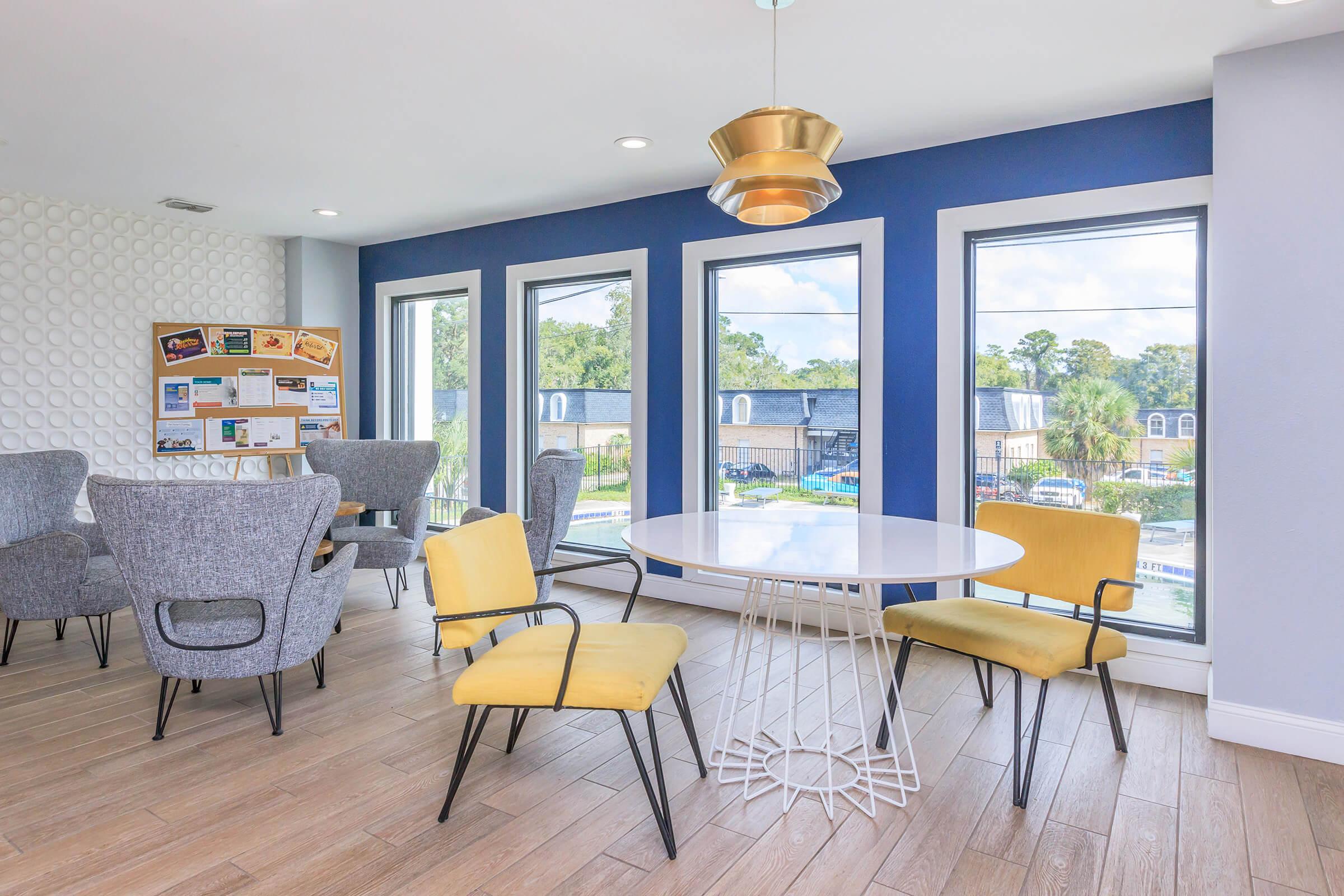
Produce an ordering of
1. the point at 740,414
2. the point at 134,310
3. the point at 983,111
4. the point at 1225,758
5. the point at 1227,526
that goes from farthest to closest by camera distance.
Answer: the point at 134,310
the point at 740,414
the point at 983,111
the point at 1227,526
the point at 1225,758

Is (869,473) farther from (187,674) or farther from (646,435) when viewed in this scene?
(187,674)

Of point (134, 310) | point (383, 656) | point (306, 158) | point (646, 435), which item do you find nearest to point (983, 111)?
point (646, 435)

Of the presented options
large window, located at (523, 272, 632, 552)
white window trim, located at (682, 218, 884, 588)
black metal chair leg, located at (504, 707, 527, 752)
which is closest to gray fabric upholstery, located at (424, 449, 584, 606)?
white window trim, located at (682, 218, 884, 588)

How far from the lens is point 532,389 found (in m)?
5.48

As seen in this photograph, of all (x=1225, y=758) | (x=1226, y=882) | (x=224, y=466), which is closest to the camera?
(x=1226, y=882)

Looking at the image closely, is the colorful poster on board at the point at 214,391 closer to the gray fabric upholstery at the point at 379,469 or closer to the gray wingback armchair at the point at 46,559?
the gray fabric upholstery at the point at 379,469

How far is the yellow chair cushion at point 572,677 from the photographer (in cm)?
196

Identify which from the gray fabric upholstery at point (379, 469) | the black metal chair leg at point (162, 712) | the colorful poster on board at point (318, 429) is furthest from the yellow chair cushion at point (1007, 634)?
the colorful poster on board at point (318, 429)

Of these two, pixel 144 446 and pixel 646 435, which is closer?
pixel 646 435

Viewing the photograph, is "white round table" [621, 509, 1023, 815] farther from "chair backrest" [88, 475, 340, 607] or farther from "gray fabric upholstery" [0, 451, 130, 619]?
"gray fabric upholstery" [0, 451, 130, 619]

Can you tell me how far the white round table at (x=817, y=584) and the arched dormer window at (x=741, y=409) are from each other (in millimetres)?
1488

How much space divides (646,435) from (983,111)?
100 inches

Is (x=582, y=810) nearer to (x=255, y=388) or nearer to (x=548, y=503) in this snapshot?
(x=548, y=503)

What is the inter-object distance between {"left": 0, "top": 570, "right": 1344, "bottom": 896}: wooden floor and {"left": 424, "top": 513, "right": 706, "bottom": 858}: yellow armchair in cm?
18
